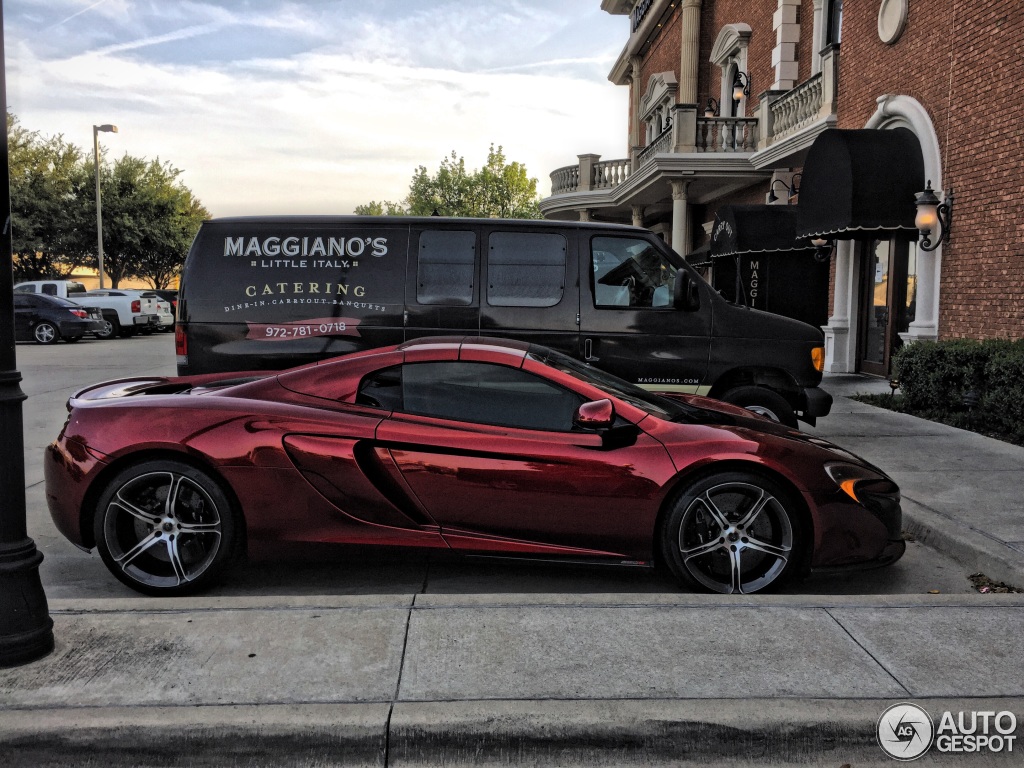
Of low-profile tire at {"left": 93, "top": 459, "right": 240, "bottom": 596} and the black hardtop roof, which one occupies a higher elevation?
the black hardtop roof

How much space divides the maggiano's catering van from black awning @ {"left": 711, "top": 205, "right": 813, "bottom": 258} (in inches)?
383

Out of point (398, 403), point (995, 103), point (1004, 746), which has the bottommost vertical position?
point (1004, 746)

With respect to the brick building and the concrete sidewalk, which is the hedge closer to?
the brick building

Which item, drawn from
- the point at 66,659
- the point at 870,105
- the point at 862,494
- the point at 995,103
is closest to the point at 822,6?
the point at 870,105

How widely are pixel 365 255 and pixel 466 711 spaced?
5.05 metres

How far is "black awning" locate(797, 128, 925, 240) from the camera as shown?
13047 mm

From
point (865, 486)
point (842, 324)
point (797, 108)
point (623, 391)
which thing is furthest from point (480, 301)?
point (797, 108)

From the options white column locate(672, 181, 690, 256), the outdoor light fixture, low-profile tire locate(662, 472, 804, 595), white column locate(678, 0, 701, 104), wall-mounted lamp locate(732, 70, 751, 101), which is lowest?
low-profile tire locate(662, 472, 804, 595)

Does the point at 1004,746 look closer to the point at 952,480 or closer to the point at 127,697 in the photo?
the point at 127,697

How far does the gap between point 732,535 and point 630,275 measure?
→ 144 inches

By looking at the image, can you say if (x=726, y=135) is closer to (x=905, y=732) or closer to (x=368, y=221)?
(x=368, y=221)

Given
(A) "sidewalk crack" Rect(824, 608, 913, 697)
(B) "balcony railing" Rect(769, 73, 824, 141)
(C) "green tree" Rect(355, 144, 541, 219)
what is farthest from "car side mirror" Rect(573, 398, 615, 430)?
(C) "green tree" Rect(355, 144, 541, 219)

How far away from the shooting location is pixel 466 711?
324cm

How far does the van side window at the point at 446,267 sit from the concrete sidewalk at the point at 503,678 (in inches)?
148
